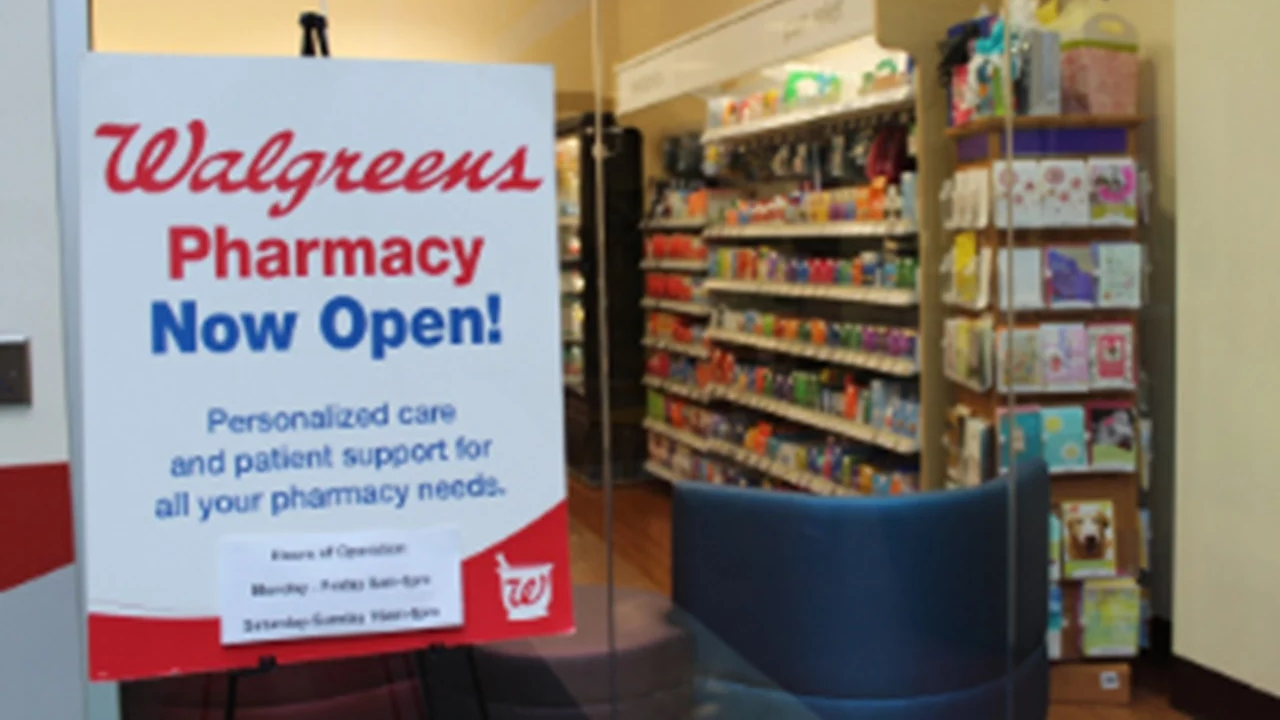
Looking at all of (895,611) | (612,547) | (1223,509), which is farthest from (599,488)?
(1223,509)

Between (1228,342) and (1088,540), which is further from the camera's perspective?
(1088,540)

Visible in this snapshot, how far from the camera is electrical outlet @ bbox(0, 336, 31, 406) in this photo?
2.44m

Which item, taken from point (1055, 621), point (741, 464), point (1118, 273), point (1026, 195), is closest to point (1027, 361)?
point (1118, 273)

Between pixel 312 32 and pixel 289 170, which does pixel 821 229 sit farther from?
pixel 289 170

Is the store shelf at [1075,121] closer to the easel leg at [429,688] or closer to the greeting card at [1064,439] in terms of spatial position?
the greeting card at [1064,439]

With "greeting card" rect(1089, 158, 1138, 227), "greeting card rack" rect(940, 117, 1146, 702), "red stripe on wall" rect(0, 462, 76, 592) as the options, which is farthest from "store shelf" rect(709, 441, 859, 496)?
"red stripe on wall" rect(0, 462, 76, 592)

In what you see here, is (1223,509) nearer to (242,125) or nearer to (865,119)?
(865,119)

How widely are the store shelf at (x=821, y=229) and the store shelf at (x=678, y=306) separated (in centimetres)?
19

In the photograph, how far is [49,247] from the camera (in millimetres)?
2451

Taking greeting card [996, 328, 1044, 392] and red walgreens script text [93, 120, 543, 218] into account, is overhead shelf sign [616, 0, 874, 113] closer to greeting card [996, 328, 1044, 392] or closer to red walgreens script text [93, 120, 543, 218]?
red walgreens script text [93, 120, 543, 218]

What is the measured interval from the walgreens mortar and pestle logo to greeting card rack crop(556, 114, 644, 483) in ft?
2.36

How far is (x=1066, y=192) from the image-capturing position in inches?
172

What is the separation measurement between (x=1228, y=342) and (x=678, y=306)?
195 cm

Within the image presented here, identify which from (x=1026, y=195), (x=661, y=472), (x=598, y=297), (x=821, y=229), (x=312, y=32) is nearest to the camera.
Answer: (x=312, y=32)
